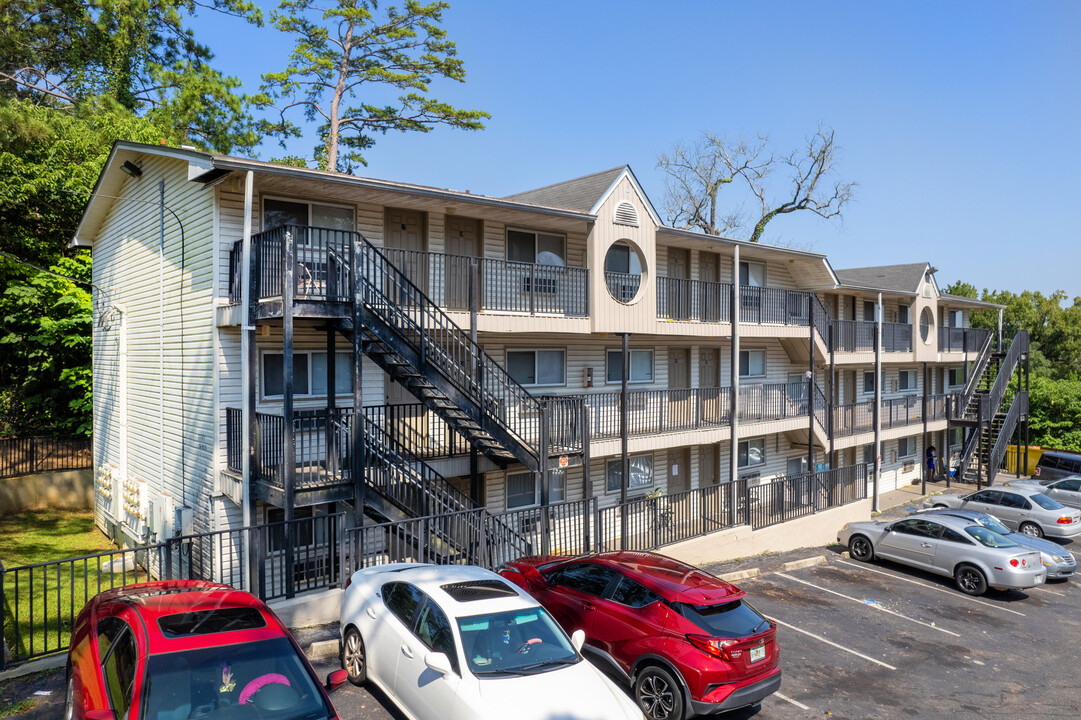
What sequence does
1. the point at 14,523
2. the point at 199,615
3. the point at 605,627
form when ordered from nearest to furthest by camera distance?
the point at 199,615 → the point at 605,627 → the point at 14,523

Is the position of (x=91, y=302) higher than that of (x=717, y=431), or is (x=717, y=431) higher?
(x=91, y=302)

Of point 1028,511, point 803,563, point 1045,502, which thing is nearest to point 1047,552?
point 1028,511

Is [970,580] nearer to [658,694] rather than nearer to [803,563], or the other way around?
[803,563]

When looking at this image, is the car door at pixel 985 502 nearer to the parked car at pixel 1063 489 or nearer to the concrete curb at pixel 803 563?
the parked car at pixel 1063 489

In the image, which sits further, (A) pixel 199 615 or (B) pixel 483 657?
(B) pixel 483 657

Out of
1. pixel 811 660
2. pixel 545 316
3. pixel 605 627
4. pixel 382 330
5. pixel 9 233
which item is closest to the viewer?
pixel 605 627

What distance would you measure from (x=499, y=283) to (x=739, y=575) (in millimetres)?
8256

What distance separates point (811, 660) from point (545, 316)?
851cm

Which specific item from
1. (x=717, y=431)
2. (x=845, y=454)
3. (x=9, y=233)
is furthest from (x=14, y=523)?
(x=845, y=454)

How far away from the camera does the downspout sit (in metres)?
11.3

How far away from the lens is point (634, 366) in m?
19.8

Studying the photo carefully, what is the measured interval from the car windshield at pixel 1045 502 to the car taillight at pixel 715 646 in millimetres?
18995

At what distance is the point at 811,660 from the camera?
10.5 metres

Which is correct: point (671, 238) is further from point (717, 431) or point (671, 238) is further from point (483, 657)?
point (483, 657)
